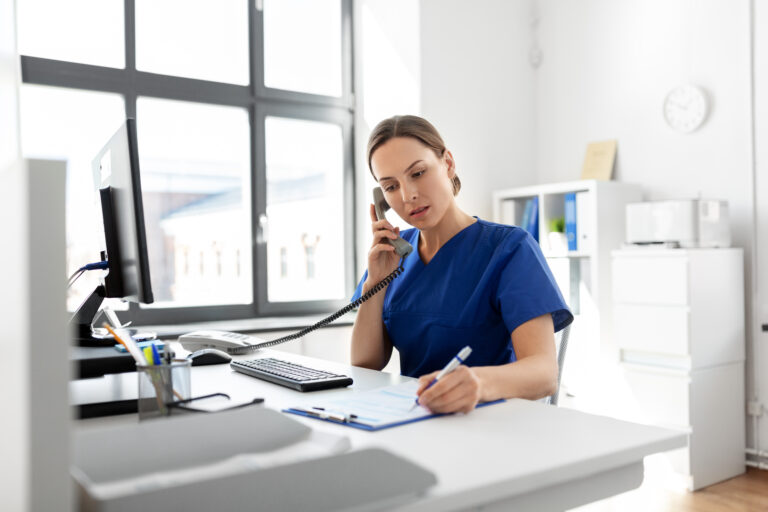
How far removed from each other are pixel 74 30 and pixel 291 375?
2620 millimetres

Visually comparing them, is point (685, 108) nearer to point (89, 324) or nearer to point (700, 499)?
point (700, 499)

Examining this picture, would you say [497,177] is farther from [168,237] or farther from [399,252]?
[399,252]

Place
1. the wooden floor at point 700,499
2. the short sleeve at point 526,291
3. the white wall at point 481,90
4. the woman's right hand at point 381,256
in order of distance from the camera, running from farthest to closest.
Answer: the white wall at point 481,90, the wooden floor at point 700,499, the woman's right hand at point 381,256, the short sleeve at point 526,291

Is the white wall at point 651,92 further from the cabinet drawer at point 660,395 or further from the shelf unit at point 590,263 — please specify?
the cabinet drawer at point 660,395

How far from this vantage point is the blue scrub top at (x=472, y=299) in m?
1.48

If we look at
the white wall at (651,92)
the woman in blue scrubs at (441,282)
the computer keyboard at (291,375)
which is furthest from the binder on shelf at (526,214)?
the computer keyboard at (291,375)

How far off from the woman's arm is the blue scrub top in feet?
0.12

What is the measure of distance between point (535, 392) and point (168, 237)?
261 cm

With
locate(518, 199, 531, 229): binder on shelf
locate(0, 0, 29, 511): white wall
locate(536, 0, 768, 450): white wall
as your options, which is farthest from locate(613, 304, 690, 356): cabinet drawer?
locate(0, 0, 29, 511): white wall

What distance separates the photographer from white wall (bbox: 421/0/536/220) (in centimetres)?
378

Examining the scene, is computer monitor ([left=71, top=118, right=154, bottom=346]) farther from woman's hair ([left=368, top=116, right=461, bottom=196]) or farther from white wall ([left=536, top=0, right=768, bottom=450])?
white wall ([left=536, top=0, right=768, bottom=450])

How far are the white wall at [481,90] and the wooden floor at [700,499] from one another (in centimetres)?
176

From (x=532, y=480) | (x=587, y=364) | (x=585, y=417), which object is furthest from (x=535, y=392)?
(x=587, y=364)

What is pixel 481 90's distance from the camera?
3.99 metres
